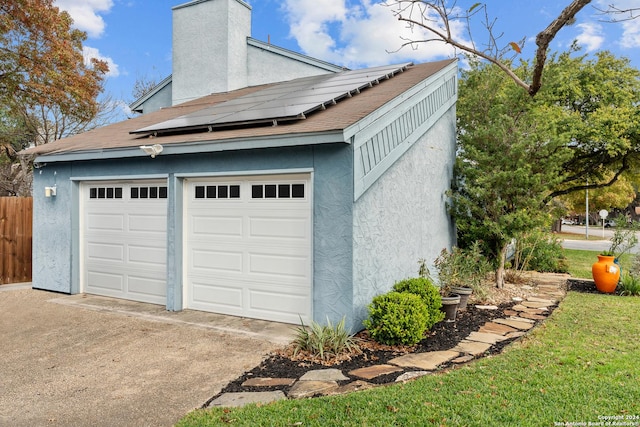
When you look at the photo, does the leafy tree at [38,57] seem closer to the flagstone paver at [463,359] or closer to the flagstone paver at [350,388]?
the flagstone paver at [350,388]

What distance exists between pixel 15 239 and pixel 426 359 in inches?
380

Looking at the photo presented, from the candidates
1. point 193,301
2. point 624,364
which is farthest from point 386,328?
point 193,301

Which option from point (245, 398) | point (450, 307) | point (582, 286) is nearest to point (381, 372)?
point (245, 398)

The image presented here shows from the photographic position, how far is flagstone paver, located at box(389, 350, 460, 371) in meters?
4.57

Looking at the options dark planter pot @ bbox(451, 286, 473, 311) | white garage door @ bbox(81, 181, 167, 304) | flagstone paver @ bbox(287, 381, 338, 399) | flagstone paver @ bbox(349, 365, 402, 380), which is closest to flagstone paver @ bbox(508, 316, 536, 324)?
dark planter pot @ bbox(451, 286, 473, 311)

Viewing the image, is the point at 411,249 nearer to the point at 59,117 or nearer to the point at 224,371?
the point at 224,371

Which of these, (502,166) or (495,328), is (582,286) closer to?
(502,166)

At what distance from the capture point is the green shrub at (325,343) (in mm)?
4898

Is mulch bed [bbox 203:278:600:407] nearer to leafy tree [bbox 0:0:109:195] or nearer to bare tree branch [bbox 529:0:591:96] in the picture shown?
bare tree branch [bbox 529:0:591:96]

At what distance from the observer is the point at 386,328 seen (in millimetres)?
5156

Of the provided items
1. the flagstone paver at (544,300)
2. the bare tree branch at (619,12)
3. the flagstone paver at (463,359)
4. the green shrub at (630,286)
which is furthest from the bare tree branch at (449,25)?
the green shrub at (630,286)

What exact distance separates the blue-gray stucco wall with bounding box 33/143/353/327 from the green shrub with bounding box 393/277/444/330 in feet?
3.37

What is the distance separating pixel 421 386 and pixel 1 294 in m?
8.59

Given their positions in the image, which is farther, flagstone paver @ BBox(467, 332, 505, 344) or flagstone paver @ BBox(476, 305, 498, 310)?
flagstone paver @ BBox(476, 305, 498, 310)
